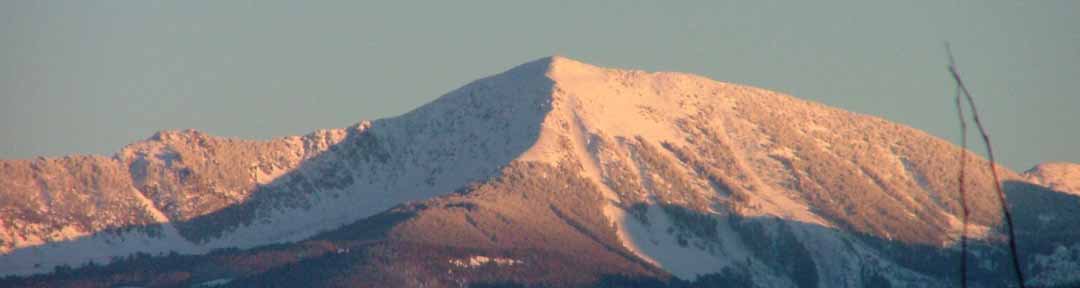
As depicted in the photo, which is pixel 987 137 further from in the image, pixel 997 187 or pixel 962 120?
pixel 997 187

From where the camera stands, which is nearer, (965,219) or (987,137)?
(987,137)

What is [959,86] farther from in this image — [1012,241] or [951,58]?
[1012,241]

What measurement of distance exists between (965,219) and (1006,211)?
0.72 m

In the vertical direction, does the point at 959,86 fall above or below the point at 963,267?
above

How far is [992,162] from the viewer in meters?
16.9

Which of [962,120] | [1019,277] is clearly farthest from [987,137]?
[1019,277]

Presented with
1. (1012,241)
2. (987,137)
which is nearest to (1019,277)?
(1012,241)

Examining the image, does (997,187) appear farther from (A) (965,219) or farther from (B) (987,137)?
(B) (987,137)

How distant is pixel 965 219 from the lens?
58.2 feet

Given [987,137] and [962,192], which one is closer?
[987,137]

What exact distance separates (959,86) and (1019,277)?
1.86 meters

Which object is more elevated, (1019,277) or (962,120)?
(962,120)

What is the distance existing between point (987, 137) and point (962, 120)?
1.02 ft

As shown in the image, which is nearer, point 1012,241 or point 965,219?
point 1012,241
